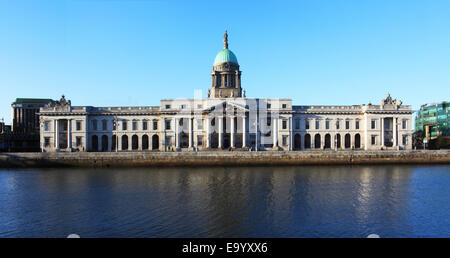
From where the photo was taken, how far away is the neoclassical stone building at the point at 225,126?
69688 millimetres

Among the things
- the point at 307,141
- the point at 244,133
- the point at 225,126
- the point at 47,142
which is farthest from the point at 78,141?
the point at 307,141

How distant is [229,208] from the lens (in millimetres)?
22359

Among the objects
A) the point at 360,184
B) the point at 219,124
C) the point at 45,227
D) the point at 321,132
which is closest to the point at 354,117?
the point at 321,132

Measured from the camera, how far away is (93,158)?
54062 mm

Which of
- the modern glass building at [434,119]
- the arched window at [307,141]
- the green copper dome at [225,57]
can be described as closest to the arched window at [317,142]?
the arched window at [307,141]

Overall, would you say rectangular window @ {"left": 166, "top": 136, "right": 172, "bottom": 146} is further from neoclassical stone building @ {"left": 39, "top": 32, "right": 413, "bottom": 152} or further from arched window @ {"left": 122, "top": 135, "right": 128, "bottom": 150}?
arched window @ {"left": 122, "top": 135, "right": 128, "bottom": 150}

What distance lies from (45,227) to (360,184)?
2789cm

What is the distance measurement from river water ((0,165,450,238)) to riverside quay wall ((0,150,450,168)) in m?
18.4

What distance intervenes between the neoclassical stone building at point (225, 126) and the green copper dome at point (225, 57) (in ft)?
58.4

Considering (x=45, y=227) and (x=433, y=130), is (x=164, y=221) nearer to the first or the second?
(x=45, y=227)

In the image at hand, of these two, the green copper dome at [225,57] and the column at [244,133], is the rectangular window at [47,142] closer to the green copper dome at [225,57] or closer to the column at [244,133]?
the column at [244,133]

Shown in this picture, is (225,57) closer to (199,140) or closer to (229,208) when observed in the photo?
(199,140)

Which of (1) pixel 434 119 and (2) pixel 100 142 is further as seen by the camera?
(1) pixel 434 119

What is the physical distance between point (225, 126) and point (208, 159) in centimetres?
1761
